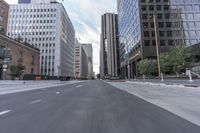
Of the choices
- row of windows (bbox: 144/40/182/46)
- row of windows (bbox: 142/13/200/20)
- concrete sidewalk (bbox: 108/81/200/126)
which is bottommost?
concrete sidewalk (bbox: 108/81/200/126)

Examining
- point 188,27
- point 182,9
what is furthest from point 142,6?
point 188,27

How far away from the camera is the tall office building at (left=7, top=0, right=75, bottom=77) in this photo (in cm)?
9719

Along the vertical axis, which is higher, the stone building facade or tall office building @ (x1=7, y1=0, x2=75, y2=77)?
tall office building @ (x1=7, y1=0, x2=75, y2=77)

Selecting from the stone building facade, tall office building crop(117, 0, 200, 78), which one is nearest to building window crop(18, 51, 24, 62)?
the stone building facade

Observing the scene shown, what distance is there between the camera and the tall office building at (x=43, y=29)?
319ft

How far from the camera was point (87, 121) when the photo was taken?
4.40 m

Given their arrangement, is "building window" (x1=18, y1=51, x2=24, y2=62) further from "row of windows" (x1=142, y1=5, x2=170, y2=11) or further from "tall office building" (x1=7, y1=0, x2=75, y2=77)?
"row of windows" (x1=142, y1=5, x2=170, y2=11)

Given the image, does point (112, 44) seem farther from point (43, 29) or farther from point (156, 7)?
point (156, 7)

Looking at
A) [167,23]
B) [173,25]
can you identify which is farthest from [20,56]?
[173,25]

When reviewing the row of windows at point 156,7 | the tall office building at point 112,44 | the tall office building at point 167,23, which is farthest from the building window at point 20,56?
the tall office building at point 112,44

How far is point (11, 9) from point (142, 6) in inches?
3530

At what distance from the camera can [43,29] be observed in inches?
3952

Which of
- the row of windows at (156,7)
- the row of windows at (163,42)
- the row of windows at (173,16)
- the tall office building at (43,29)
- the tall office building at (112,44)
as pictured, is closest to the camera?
the row of windows at (163,42)

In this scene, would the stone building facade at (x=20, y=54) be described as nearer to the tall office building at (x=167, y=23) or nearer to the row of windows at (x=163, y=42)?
the tall office building at (x=167, y=23)
